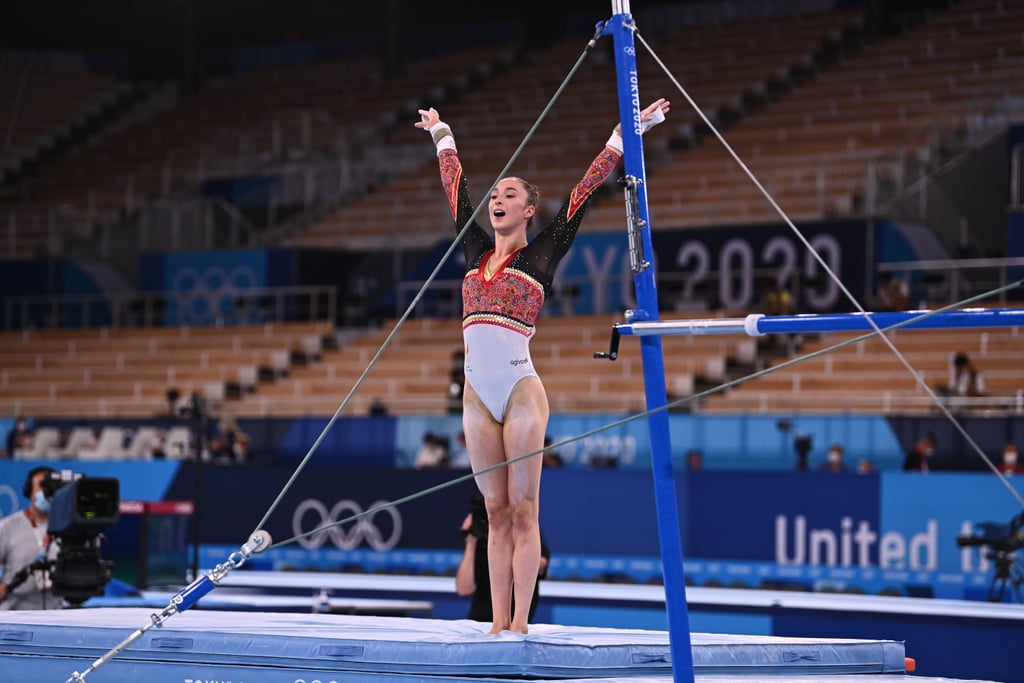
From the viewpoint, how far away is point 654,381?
16.1ft

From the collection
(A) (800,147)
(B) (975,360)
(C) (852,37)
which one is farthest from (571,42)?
(B) (975,360)

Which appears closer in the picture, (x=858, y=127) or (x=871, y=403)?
(x=871, y=403)

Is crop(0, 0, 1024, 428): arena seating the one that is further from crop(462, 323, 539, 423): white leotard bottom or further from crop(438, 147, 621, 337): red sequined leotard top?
crop(462, 323, 539, 423): white leotard bottom

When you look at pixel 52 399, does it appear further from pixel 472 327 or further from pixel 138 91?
pixel 472 327

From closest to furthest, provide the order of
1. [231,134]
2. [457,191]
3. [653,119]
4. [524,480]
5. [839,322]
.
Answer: [839,322] → [653,119] → [524,480] → [457,191] → [231,134]

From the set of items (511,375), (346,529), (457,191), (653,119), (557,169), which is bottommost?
(346,529)

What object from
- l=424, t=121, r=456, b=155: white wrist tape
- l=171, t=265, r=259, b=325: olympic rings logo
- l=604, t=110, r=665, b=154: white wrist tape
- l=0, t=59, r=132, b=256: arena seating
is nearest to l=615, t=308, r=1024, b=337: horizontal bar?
l=604, t=110, r=665, b=154: white wrist tape

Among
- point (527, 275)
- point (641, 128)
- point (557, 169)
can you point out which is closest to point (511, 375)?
point (527, 275)

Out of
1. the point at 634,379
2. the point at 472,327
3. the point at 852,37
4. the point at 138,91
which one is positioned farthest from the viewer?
the point at 138,91

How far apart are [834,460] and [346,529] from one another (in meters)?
4.77

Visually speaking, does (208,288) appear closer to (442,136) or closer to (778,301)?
(778,301)

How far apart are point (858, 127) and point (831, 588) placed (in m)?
9.59

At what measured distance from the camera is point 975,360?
14.7m

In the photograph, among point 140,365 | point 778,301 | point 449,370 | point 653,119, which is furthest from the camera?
point 140,365
